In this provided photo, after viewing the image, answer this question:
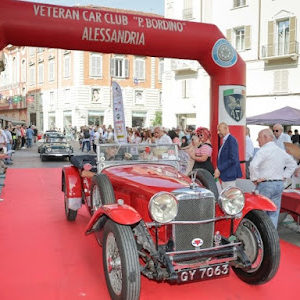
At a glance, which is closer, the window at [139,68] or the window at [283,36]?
the window at [283,36]

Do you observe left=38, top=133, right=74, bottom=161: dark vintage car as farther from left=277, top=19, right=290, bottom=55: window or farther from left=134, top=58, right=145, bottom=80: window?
left=134, top=58, right=145, bottom=80: window

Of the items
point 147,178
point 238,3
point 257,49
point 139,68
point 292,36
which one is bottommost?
point 147,178

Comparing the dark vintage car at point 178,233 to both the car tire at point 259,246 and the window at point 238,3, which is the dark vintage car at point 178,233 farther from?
the window at point 238,3

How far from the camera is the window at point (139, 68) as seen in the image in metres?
33.6

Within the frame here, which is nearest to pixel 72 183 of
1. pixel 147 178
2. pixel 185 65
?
pixel 147 178

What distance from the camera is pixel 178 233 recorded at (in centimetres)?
320

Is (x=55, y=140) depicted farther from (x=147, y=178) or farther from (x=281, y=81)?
(x=147, y=178)

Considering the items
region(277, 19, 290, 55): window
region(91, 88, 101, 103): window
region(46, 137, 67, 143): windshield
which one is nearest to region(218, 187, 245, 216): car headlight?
region(46, 137, 67, 143): windshield

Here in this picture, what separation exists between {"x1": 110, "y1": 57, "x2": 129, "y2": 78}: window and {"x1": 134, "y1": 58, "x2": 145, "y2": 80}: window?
0.78 m

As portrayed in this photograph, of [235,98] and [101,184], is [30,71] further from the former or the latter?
[101,184]

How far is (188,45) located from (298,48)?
1275 centimetres

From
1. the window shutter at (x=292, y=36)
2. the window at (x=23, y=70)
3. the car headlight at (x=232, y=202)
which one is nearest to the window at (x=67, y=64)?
the window at (x=23, y=70)

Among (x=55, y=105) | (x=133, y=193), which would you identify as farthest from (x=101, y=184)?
(x=55, y=105)

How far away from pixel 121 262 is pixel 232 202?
1.10 m
